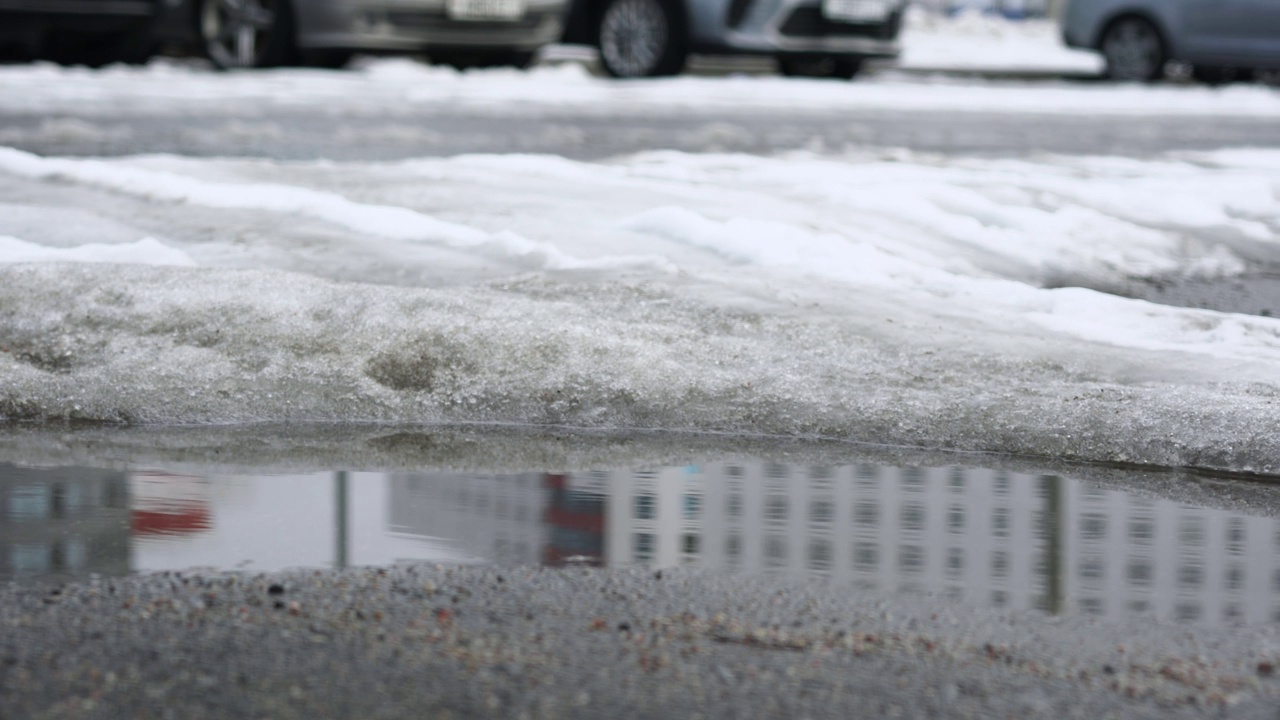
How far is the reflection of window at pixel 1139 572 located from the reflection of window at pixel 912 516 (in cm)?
33

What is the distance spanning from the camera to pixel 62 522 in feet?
8.23

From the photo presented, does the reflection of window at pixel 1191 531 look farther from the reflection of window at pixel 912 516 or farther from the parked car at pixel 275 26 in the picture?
the parked car at pixel 275 26

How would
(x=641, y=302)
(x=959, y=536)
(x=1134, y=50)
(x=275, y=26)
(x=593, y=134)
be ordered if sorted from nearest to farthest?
(x=959, y=536) → (x=641, y=302) → (x=593, y=134) → (x=275, y=26) → (x=1134, y=50)

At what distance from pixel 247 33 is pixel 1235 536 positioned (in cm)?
920

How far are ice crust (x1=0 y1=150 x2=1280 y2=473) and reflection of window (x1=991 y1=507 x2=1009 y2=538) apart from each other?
1.17 feet

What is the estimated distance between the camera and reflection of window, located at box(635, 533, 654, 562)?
7.82 feet

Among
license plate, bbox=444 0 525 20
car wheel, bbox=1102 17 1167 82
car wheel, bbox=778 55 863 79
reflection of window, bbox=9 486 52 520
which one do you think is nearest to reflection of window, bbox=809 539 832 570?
reflection of window, bbox=9 486 52 520

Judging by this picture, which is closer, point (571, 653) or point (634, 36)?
point (571, 653)

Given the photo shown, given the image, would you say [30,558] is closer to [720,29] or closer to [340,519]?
[340,519]

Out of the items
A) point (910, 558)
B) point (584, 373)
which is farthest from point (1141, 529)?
point (584, 373)

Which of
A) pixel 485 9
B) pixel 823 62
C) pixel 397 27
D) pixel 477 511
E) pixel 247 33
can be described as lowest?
pixel 823 62

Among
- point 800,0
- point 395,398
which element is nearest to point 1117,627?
point 395,398

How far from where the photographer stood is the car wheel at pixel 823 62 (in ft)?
41.7

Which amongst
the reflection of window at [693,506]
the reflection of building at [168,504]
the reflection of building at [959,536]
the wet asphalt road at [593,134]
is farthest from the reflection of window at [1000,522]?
the wet asphalt road at [593,134]
